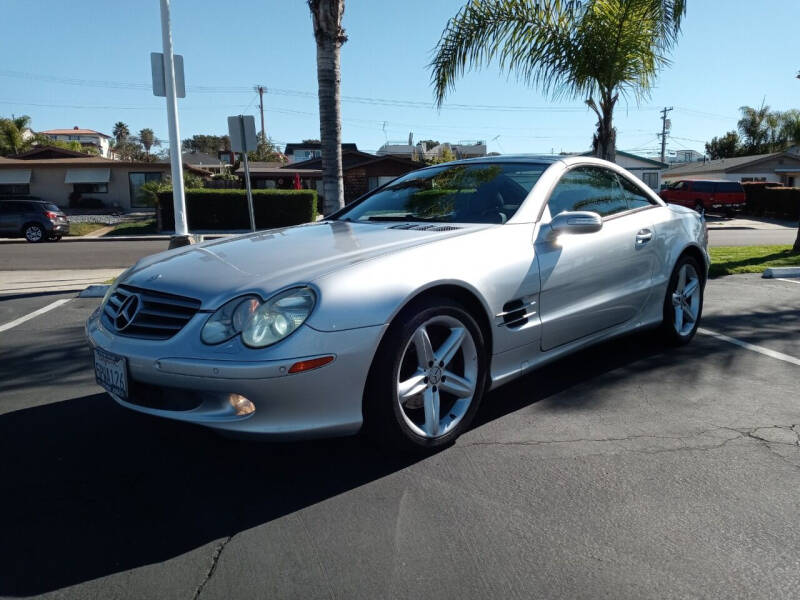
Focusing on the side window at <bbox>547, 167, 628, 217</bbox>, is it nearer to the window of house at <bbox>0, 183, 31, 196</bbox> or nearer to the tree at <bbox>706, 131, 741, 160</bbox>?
the window of house at <bbox>0, 183, 31, 196</bbox>

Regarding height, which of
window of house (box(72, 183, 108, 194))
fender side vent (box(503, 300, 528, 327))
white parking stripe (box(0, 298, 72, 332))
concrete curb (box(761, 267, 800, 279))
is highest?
window of house (box(72, 183, 108, 194))

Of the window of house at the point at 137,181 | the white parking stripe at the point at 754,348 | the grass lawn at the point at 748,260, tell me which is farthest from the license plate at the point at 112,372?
the window of house at the point at 137,181

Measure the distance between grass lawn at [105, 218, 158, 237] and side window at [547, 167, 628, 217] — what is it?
2278cm

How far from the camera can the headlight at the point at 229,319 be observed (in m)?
2.75

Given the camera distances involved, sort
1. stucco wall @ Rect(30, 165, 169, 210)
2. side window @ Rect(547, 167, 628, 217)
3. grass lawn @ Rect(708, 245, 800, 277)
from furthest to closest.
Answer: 1. stucco wall @ Rect(30, 165, 169, 210)
2. grass lawn @ Rect(708, 245, 800, 277)
3. side window @ Rect(547, 167, 628, 217)

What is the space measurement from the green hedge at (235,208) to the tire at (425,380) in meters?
21.9

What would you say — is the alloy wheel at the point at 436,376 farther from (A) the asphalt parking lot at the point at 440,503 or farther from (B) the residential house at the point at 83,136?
(B) the residential house at the point at 83,136

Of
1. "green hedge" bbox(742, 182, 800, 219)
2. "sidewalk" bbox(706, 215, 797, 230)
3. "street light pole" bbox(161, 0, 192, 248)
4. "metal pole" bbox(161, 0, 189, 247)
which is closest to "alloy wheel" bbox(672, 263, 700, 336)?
"street light pole" bbox(161, 0, 192, 248)

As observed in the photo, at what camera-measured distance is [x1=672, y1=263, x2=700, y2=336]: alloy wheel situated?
502 centimetres

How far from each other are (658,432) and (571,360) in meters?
1.33

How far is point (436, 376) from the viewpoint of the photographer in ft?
10.5

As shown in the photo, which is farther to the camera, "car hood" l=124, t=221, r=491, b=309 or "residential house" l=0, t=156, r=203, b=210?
"residential house" l=0, t=156, r=203, b=210

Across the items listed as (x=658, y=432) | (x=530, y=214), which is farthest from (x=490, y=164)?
(x=658, y=432)

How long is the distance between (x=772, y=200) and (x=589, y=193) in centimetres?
3212
